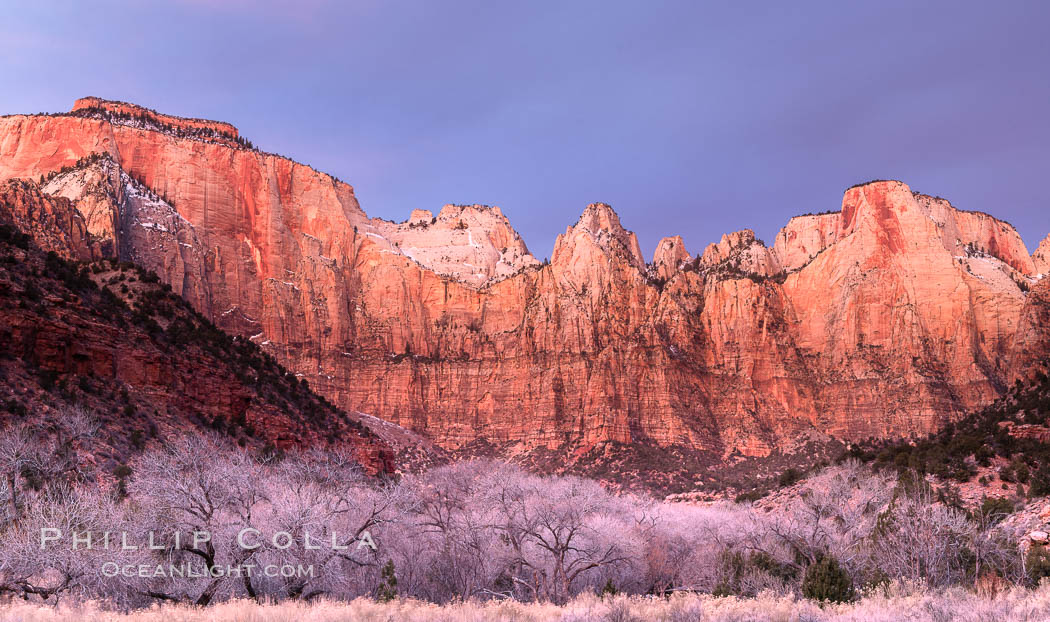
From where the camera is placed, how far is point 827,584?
25625 mm

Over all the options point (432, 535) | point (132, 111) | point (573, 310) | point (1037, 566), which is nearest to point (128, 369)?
point (432, 535)

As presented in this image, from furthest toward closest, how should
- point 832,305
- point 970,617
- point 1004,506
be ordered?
point 832,305, point 1004,506, point 970,617

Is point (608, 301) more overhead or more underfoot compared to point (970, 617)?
more overhead

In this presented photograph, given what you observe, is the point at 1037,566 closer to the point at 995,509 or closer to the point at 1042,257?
the point at 995,509

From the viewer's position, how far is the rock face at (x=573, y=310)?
286ft

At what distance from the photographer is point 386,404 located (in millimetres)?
96750

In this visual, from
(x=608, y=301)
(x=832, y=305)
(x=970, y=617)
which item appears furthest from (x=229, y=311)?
(x=970, y=617)

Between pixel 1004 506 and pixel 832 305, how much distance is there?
67.4 m

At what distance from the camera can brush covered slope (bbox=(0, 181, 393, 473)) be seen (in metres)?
31.7

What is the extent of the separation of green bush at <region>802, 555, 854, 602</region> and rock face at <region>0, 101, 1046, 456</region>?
5834 cm

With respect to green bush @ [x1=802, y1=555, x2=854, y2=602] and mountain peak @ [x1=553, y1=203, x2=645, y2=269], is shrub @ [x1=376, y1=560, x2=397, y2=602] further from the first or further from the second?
mountain peak @ [x1=553, y1=203, x2=645, y2=269]

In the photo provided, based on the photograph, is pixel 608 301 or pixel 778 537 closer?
pixel 778 537

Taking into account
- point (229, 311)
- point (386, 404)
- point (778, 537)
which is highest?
point (229, 311)

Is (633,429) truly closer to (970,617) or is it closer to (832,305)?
(832,305)
